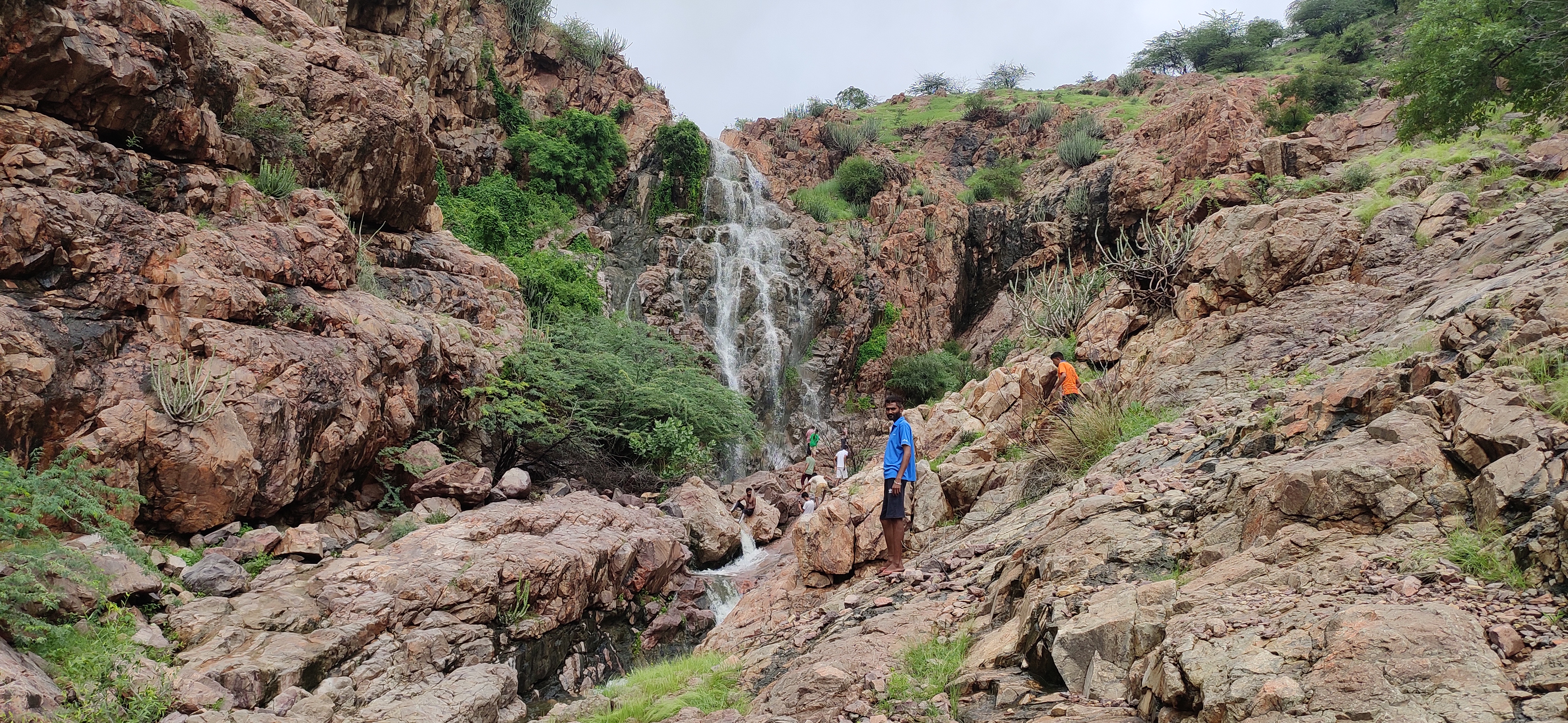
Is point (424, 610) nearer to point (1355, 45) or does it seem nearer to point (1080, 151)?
point (1080, 151)

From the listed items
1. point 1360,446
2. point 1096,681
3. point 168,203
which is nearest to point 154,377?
point 168,203

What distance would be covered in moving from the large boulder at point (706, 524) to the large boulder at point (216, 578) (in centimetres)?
634

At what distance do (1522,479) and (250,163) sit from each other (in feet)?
47.5

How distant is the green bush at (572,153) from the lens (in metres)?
24.7

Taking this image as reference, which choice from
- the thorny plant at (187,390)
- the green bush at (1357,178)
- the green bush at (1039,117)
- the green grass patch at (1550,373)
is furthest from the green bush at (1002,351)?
the thorny plant at (187,390)

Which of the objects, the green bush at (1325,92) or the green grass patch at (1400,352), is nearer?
the green grass patch at (1400,352)

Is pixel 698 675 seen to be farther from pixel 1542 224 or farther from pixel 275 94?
pixel 275 94

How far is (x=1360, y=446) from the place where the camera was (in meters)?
3.92

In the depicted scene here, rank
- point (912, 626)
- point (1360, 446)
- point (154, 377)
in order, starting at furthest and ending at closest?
point (154, 377)
point (912, 626)
point (1360, 446)

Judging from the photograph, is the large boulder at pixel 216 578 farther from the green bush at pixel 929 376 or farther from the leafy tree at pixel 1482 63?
the green bush at pixel 929 376

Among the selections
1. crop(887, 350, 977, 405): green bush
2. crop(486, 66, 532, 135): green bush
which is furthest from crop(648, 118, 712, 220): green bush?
crop(887, 350, 977, 405): green bush

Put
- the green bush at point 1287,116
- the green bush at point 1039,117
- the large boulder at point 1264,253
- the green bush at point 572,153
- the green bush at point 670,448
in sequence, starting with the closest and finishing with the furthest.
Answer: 1. the large boulder at point 1264,253
2. the green bush at point 670,448
3. the green bush at point 1287,116
4. the green bush at point 572,153
5. the green bush at point 1039,117

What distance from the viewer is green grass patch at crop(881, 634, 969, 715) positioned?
13.2 feet

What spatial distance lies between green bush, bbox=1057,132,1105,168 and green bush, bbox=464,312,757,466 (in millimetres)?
18388
